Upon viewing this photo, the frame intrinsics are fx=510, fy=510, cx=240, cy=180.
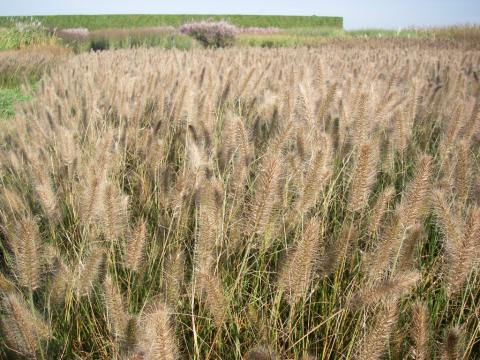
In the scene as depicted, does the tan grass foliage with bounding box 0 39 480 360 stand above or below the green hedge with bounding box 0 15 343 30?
below

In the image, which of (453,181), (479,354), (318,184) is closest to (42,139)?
(318,184)

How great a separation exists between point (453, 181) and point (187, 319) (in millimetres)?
924

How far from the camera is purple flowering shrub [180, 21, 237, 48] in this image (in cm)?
1376

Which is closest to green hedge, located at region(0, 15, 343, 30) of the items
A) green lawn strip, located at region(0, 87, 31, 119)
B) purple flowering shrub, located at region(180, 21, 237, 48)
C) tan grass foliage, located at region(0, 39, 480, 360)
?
purple flowering shrub, located at region(180, 21, 237, 48)

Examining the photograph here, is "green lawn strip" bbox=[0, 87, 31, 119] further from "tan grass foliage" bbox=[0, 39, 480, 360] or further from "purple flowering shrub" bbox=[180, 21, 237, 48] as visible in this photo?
"purple flowering shrub" bbox=[180, 21, 237, 48]

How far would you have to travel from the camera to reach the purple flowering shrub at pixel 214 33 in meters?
13.8

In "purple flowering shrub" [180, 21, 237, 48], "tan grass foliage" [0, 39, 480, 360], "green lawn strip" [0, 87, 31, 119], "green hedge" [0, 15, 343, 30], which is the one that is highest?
"green hedge" [0, 15, 343, 30]

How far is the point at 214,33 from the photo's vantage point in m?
13.7

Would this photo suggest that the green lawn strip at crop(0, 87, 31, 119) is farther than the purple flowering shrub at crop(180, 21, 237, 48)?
No

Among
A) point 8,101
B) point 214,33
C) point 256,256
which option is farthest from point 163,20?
point 256,256

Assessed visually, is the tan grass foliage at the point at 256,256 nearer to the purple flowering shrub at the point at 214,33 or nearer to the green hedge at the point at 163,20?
the purple flowering shrub at the point at 214,33

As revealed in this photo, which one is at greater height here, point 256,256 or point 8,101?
point 256,256

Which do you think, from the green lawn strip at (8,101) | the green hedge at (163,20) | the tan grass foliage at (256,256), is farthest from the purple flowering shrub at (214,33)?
the green hedge at (163,20)

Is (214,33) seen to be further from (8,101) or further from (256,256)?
(256,256)
